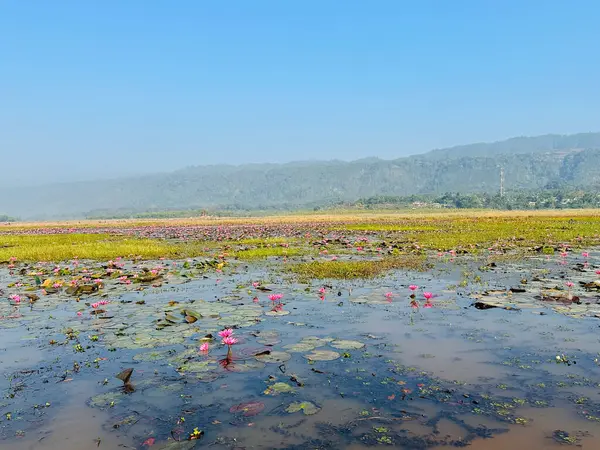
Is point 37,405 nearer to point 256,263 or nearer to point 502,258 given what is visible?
point 256,263

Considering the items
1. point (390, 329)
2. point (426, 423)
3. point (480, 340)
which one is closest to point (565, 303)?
point (480, 340)

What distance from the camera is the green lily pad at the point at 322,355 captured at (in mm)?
7562

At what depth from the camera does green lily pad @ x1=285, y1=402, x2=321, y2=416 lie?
5.71 m

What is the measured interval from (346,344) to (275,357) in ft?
4.53

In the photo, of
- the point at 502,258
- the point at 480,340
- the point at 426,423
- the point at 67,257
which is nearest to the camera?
the point at 426,423

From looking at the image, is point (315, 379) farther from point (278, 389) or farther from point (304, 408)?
point (304, 408)

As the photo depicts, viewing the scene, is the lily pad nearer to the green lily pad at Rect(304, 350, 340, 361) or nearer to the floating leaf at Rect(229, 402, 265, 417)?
the green lily pad at Rect(304, 350, 340, 361)

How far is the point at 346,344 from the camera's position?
26.9ft

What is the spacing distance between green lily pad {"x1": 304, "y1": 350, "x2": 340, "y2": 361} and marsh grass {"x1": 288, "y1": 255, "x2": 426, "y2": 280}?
7586mm

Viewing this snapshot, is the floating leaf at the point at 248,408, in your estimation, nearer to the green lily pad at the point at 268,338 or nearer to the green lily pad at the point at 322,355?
the green lily pad at the point at 322,355

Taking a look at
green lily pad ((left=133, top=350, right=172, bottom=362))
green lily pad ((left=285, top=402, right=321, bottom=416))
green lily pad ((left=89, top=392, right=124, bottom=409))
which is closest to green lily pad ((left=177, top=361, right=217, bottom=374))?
green lily pad ((left=133, top=350, right=172, bottom=362))

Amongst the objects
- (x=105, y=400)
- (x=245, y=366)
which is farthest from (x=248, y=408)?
(x=105, y=400)

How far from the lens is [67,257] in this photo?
23.6 m

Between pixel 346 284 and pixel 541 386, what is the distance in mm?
8245
